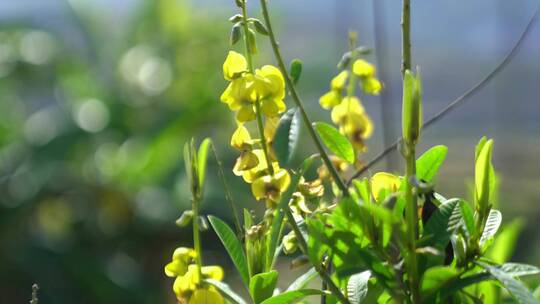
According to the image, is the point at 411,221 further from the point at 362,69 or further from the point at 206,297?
the point at 362,69

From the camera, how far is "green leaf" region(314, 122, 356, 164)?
0.57 m

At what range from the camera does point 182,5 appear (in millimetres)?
4980

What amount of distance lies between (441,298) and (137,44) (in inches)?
185

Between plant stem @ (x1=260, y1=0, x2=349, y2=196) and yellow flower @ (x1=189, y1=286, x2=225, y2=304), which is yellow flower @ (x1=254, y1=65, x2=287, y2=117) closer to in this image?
plant stem @ (x1=260, y1=0, x2=349, y2=196)

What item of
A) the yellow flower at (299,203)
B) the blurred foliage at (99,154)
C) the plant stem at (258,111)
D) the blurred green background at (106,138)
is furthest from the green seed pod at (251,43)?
the blurred foliage at (99,154)

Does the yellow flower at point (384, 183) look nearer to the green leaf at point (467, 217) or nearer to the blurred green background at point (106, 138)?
the green leaf at point (467, 217)

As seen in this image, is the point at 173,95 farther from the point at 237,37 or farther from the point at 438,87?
the point at 438,87

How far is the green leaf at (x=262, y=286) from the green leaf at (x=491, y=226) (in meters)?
0.13

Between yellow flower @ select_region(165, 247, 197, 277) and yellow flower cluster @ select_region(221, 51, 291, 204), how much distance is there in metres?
0.07

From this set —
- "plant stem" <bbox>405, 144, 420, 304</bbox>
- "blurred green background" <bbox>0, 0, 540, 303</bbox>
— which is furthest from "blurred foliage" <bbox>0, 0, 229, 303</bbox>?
"plant stem" <bbox>405, 144, 420, 304</bbox>

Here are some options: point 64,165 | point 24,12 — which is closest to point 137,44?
point 24,12

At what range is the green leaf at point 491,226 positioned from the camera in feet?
1.85

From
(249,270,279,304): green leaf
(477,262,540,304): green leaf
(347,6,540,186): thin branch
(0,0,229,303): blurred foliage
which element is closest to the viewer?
(477,262,540,304): green leaf

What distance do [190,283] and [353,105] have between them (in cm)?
23
